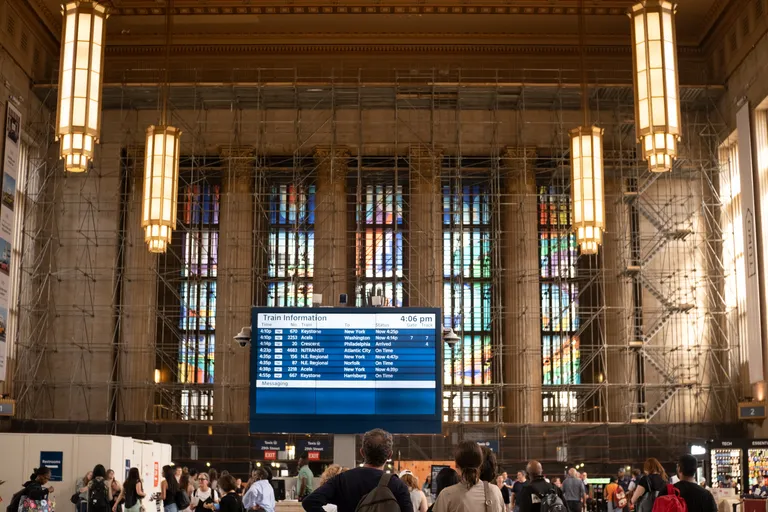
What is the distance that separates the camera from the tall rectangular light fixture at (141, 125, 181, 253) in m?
→ 24.0

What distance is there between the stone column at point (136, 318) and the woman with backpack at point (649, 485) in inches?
817

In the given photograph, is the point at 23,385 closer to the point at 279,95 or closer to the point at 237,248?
the point at 237,248

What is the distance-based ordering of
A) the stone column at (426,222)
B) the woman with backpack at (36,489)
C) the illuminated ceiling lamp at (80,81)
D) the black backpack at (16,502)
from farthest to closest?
1. the stone column at (426,222)
2. the illuminated ceiling lamp at (80,81)
3. the black backpack at (16,502)
4. the woman with backpack at (36,489)

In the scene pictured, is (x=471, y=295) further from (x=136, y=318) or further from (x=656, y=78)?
(x=656, y=78)

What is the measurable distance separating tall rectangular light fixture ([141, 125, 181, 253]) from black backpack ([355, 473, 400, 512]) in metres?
18.6

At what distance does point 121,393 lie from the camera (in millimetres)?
33125

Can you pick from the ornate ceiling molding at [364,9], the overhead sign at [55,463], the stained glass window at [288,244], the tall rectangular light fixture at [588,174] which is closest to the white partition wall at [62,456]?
the overhead sign at [55,463]

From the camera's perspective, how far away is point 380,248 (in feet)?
123

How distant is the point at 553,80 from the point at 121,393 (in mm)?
17409

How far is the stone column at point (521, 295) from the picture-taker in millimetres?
32938

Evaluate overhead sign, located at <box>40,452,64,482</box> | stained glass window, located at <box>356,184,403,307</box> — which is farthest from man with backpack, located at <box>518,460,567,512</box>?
stained glass window, located at <box>356,184,403,307</box>

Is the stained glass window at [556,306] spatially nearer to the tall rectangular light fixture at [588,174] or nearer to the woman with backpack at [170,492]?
the tall rectangular light fixture at [588,174]

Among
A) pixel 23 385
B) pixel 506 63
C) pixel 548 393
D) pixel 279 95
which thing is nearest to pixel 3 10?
pixel 279 95

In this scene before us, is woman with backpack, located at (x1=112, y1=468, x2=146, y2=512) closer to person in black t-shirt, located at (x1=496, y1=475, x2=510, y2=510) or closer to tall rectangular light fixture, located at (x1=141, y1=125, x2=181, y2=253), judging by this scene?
person in black t-shirt, located at (x1=496, y1=475, x2=510, y2=510)
